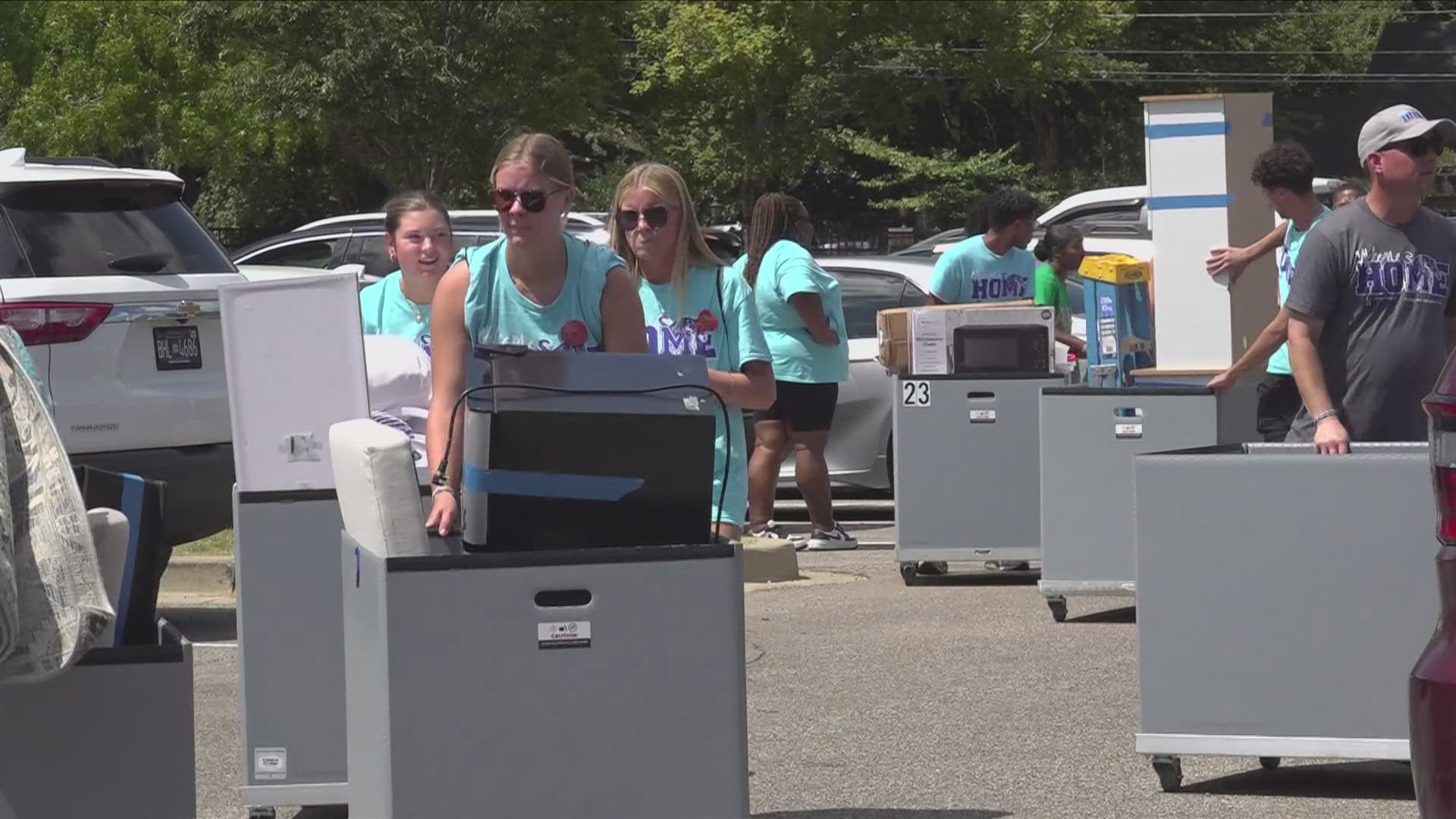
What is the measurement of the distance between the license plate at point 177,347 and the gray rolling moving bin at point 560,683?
4.83m

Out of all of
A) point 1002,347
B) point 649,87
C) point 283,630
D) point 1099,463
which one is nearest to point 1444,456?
point 283,630

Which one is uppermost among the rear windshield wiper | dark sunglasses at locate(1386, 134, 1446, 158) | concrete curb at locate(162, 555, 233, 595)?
dark sunglasses at locate(1386, 134, 1446, 158)

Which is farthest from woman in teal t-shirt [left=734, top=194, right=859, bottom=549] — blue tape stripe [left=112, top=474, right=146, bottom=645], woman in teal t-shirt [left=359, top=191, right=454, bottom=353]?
blue tape stripe [left=112, top=474, right=146, bottom=645]

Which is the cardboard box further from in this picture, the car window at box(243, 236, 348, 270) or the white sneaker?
the car window at box(243, 236, 348, 270)

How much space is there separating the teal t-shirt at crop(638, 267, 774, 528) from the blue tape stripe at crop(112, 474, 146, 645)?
5.93ft

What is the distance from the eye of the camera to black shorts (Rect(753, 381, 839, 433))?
11742 mm

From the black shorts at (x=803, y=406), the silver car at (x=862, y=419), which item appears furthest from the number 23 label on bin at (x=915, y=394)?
the silver car at (x=862, y=419)

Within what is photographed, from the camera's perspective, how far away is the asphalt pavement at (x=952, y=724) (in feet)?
20.0

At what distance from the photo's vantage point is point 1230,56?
54312 millimetres

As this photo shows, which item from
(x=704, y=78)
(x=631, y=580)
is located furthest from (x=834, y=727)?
(x=704, y=78)

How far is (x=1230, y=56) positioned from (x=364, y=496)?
5211 centimetres

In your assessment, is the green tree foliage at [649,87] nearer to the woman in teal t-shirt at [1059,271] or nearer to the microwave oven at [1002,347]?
the woman in teal t-shirt at [1059,271]

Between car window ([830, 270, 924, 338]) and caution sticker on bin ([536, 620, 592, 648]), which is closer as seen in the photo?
caution sticker on bin ([536, 620, 592, 648])

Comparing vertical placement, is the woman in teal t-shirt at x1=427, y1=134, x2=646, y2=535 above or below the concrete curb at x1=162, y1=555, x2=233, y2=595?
above
